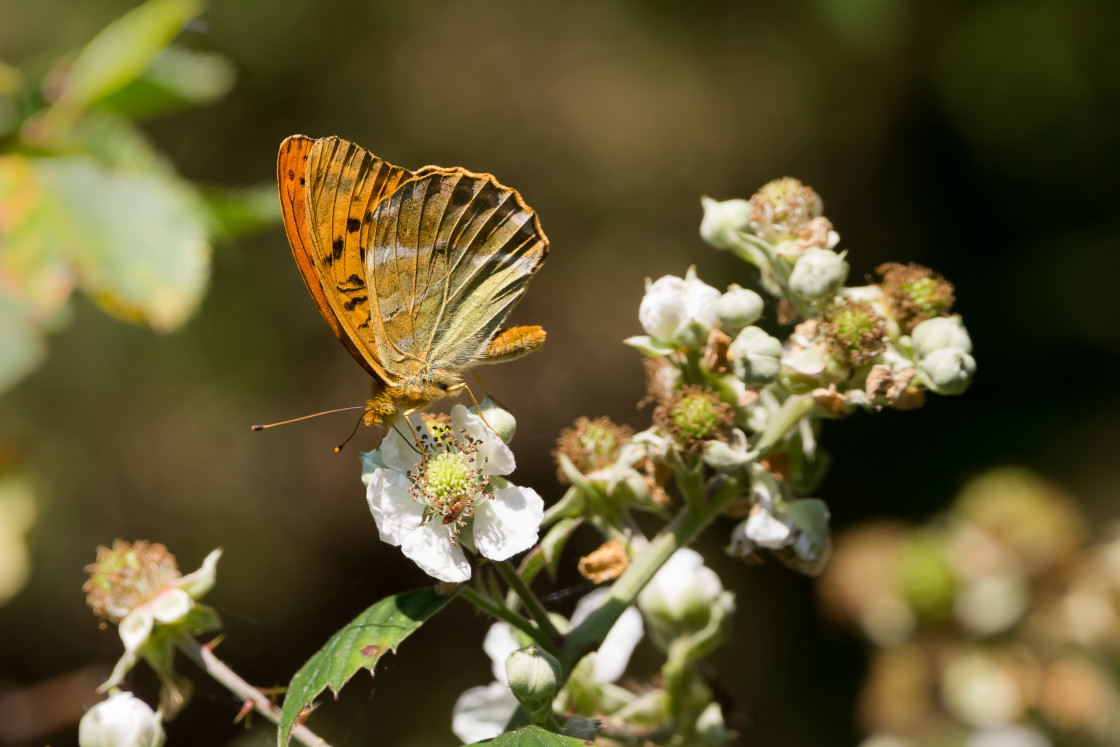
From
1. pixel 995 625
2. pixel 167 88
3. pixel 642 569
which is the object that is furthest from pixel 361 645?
pixel 995 625

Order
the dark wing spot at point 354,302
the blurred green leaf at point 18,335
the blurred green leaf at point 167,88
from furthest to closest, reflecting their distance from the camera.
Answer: the dark wing spot at point 354,302, the blurred green leaf at point 167,88, the blurred green leaf at point 18,335

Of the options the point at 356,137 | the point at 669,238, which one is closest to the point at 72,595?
the point at 356,137

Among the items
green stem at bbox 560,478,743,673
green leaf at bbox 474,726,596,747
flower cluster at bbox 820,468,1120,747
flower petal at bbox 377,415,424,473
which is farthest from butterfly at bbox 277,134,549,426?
flower cluster at bbox 820,468,1120,747

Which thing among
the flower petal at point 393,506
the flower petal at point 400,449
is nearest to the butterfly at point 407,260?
the flower petal at point 400,449

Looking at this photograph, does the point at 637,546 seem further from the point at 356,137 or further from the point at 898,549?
the point at 356,137

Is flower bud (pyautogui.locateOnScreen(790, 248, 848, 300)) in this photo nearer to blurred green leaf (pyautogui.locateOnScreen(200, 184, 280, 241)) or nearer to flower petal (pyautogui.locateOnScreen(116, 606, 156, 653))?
blurred green leaf (pyautogui.locateOnScreen(200, 184, 280, 241))

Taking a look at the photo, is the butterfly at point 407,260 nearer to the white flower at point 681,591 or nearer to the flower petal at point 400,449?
the flower petal at point 400,449
